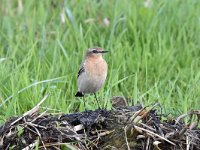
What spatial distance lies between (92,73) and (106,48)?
1.81 meters

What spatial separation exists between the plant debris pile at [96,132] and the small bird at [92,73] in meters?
1.44

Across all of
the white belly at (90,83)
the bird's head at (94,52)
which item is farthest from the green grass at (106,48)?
the bird's head at (94,52)

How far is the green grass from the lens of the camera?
7.84 m

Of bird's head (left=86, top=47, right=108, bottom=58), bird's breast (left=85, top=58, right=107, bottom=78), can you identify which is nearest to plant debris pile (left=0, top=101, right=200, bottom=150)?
bird's breast (left=85, top=58, right=107, bottom=78)

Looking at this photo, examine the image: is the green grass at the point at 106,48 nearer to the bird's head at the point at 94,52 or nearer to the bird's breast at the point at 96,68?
the bird's breast at the point at 96,68

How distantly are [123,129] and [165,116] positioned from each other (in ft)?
2.10

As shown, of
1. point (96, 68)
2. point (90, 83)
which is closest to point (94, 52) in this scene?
point (96, 68)

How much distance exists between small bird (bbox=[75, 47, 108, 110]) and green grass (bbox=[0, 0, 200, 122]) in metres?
0.18

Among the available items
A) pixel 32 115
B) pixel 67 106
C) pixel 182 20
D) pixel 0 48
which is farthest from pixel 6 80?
pixel 182 20

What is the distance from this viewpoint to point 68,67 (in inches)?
344

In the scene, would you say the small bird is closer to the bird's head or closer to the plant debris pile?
the bird's head

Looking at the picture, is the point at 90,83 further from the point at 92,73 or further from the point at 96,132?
the point at 96,132

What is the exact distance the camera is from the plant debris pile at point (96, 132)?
18.9ft

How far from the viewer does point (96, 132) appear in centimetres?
587
